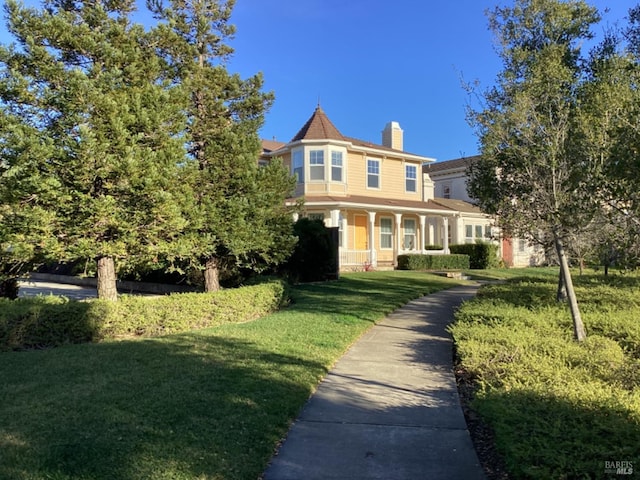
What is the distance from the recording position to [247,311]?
10.2 m

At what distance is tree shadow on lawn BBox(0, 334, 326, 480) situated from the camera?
346 cm

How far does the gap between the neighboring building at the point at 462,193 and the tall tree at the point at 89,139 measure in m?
21.8

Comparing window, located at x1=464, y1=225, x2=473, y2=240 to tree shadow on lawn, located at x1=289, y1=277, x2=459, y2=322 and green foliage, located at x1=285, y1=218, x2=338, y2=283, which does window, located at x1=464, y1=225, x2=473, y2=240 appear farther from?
green foliage, located at x1=285, y1=218, x2=338, y2=283

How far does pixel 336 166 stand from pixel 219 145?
1235cm

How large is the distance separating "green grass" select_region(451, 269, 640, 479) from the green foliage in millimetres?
7112

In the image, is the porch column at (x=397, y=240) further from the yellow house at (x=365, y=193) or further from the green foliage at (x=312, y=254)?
the green foliage at (x=312, y=254)

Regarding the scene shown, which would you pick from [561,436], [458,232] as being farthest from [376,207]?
[561,436]

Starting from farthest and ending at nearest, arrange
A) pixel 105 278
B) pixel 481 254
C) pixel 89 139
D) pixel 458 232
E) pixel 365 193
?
pixel 458 232, pixel 481 254, pixel 365 193, pixel 105 278, pixel 89 139

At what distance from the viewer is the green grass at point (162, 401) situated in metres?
3.49

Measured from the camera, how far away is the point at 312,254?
16.6 metres

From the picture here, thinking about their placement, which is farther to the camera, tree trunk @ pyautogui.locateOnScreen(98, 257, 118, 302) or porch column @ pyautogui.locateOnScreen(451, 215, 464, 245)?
porch column @ pyautogui.locateOnScreen(451, 215, 464, 245)

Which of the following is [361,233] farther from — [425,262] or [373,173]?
[425,262]

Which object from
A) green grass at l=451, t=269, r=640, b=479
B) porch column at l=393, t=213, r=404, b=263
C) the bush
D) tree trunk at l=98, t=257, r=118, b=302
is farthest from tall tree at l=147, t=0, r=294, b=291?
porch column at l=393, t=213, r=404, b=263

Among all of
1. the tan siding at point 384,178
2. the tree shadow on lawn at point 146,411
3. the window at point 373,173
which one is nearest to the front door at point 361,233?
the tan siding at point 384,178
